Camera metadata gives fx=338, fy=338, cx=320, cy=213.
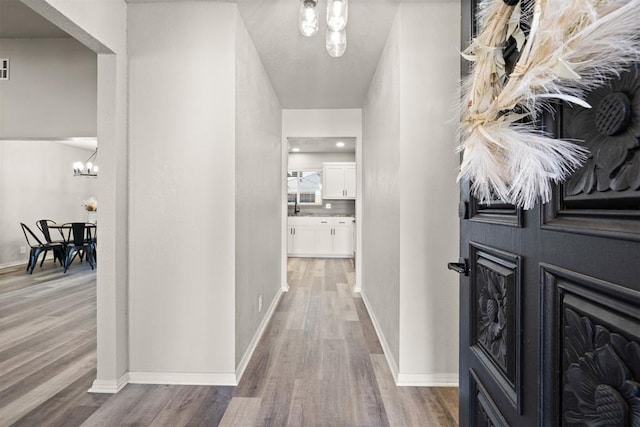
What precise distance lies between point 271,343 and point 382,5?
8.73ft

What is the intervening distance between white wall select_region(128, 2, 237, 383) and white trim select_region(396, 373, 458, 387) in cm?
110

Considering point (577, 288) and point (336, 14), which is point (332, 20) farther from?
point (577, 288)

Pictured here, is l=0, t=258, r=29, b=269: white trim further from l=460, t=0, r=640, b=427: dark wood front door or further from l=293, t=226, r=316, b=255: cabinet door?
l=460, t=0, r=640, b=427: dark wood front door

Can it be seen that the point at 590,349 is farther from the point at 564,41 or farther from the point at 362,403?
the point at 362,403

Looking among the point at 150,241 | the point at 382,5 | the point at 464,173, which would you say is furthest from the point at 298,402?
the point at 382,5

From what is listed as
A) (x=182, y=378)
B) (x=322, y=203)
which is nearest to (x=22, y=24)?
(x=182, y=378)

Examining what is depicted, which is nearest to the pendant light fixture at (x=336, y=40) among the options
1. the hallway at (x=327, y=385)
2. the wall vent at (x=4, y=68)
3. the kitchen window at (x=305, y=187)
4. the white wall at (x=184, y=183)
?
the white wall at (x=184, y=183)

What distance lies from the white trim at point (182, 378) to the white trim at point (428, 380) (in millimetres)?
1089

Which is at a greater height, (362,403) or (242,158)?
(242,158)

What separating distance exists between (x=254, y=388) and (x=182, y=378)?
48 cm

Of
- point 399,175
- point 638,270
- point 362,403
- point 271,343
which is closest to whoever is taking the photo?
point 638,270

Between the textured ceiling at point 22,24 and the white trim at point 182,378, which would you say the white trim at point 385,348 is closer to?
the white trim at point 182,378

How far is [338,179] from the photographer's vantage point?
7715 mm

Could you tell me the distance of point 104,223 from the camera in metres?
2.09
